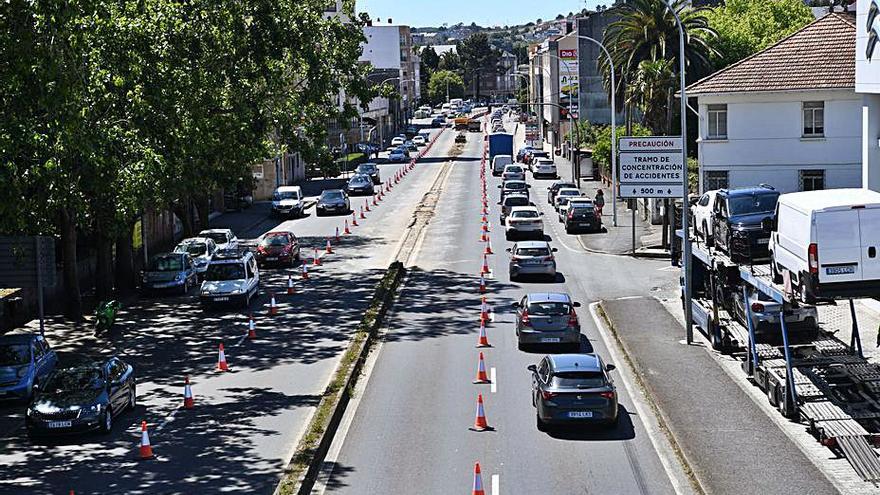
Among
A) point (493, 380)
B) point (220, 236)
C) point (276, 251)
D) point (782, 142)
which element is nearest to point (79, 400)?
point (493, 380)

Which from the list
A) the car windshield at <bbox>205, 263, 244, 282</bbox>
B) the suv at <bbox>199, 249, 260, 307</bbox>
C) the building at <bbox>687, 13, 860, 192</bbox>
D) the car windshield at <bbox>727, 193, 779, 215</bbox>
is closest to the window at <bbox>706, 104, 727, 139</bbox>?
the building at <bbox>687, 13, 860, 192</bbox>

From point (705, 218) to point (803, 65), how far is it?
60.2 feet

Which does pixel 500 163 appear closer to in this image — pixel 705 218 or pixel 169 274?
pixel 169 274

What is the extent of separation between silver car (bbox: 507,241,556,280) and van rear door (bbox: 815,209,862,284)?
77.0 ft

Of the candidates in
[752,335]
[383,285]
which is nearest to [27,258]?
[383,285]

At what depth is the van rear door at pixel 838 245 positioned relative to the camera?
21172 millimetres

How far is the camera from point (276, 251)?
170 ft

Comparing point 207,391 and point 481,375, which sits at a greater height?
point 481,375

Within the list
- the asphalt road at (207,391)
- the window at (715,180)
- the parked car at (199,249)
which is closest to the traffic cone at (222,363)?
the asphalt road at (207,391)

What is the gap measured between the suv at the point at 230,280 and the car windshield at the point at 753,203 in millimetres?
18293

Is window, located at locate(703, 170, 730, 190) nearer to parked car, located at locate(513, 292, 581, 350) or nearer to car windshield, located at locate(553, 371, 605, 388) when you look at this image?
parked car, located at locate(513, 292, 581, 350)

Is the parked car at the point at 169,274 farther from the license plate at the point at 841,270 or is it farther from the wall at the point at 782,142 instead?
the license plate at the point at 841,270

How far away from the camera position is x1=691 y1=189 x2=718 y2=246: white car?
32562mm

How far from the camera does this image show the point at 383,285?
43.2 meters
